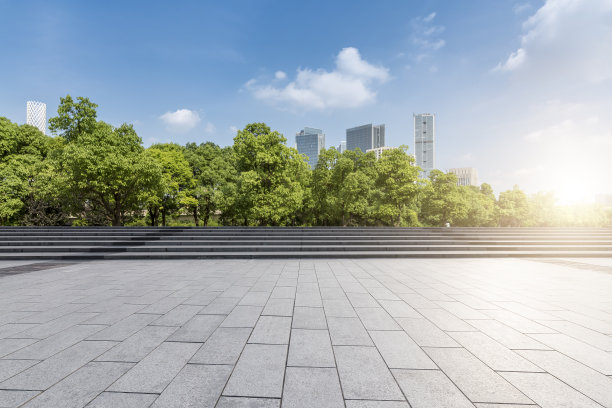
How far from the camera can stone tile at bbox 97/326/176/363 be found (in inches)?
138

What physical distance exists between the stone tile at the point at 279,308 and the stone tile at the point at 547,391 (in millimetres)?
3439

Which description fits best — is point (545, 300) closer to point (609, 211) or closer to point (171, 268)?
point (171, 268)

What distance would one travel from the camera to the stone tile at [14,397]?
8.48 ft

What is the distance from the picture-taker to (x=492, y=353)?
3.66 metres

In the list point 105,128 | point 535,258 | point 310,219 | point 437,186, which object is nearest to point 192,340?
point 535,258

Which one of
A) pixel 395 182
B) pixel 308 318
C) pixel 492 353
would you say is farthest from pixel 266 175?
pixel 492 353

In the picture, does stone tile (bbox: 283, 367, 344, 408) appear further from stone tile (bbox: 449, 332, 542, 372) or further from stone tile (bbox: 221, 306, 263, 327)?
stone tile (bbox: 449, 332, 542, 372)

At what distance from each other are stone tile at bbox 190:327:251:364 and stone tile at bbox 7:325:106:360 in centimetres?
198

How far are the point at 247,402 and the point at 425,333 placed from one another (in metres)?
3.02

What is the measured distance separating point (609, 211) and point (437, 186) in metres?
46.3

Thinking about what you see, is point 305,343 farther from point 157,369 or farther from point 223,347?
point 157,369

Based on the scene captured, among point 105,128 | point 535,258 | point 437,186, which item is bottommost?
point 535,258

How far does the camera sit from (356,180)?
1064 inches

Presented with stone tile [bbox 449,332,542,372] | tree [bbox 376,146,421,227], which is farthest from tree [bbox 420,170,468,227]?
stone tile [bbox 449,332,542,372]
